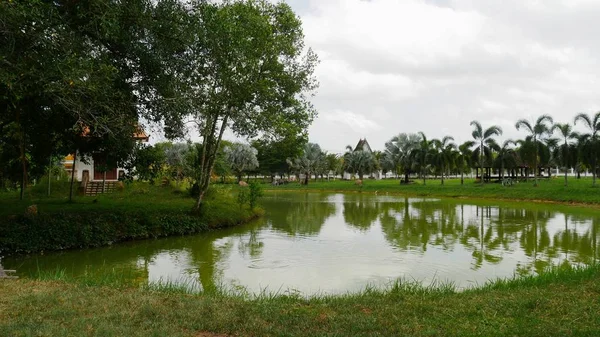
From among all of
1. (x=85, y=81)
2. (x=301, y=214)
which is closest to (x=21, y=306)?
(x=85, y=81)

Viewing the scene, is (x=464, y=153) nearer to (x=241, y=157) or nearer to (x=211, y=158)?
(x=241, y=157)

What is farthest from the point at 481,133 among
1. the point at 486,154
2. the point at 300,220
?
the point at 300,220

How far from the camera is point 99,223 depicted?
1594 cm

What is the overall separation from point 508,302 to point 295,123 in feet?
52.2

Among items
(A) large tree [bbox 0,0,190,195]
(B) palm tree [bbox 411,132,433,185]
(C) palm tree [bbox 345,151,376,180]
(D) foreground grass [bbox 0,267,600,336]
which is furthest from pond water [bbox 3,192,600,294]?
(C) palm tree [bbox 345,151,376,180]

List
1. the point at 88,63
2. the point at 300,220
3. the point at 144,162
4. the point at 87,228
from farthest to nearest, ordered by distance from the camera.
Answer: the point at 300,220, the point at 144,162, the point at 87,228, the point at 88,63

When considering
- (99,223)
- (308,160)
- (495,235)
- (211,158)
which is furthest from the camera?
(308,160)

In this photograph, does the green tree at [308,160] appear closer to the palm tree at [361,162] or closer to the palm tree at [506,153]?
the palm tree at [361,162]

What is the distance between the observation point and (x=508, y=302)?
657cm

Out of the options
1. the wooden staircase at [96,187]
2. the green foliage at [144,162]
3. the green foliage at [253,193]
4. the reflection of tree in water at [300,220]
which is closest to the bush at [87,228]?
the green foliage at [144,162]

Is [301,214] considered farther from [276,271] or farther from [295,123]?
[276,271]

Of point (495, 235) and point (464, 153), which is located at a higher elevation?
point (464, 153)

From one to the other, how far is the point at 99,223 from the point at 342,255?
8.86 metres

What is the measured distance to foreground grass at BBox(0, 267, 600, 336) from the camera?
209 inches
